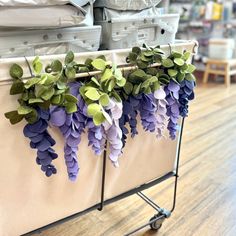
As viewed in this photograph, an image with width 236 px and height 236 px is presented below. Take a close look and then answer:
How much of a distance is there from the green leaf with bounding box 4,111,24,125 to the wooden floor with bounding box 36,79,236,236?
799 millimetres

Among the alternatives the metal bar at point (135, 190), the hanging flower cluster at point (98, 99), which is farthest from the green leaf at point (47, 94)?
the metal bar at point (135, 190)

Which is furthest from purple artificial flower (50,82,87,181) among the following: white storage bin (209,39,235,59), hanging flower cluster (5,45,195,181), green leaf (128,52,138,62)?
white storage bin (209,39,235,59)

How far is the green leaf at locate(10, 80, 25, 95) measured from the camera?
2.54ft

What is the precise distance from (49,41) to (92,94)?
0.21 m

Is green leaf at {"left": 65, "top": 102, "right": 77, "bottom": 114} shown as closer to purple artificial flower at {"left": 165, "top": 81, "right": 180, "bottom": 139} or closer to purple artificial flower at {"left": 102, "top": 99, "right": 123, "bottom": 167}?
purple artificial flower at {"left": 102, "top": 99, "right": 123, "bottom": 167}

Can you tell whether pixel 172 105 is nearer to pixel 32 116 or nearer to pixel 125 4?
pixel 125 4

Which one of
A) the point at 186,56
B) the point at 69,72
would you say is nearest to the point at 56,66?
the point at 69,72

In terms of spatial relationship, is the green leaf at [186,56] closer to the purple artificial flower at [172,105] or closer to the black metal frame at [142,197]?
the purple artificial flower at [172,105]

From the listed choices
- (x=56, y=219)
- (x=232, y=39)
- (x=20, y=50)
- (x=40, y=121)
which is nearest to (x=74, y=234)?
(x=56, y=219)

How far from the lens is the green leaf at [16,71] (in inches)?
30.6

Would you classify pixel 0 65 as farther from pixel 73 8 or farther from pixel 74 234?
pixel 74 234

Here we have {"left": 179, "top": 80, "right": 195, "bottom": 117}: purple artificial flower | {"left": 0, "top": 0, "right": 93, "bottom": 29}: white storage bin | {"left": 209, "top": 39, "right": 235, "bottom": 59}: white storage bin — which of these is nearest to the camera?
{"left": 0, "top": 0, "right": 93, "bottom": 29}: white storage bin

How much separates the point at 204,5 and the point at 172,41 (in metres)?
3.51

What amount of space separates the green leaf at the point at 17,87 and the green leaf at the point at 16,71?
15 mm
